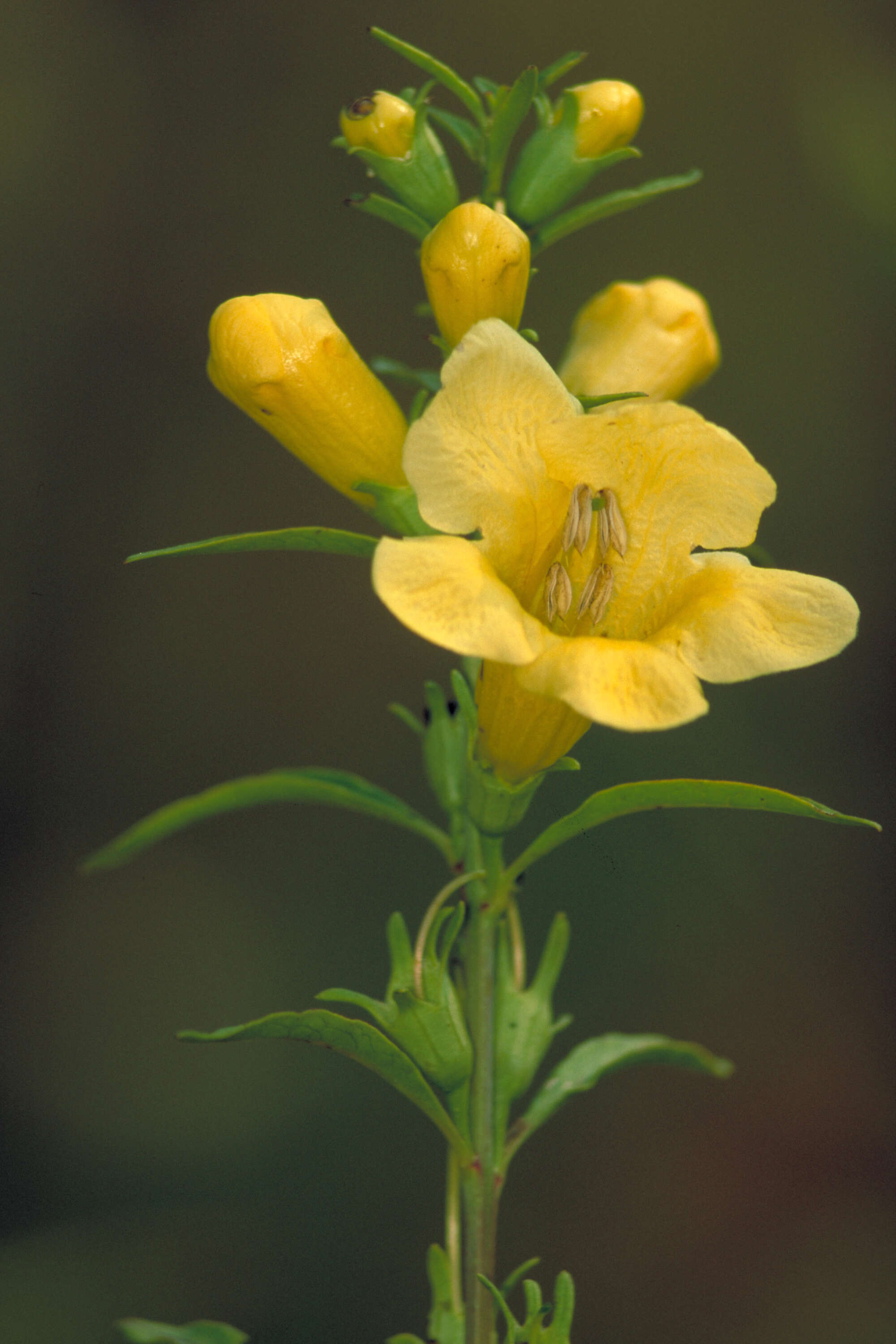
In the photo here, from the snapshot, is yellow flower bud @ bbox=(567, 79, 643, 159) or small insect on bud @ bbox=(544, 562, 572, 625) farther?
yellow flower bud @ bbox=(567, 79, 643, 159)

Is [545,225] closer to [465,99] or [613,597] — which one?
[465,99]

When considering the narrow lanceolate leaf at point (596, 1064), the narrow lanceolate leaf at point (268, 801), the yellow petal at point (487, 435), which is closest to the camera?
the narrow lanceolate leaf at point (268, 801)

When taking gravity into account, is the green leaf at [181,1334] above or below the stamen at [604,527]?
below

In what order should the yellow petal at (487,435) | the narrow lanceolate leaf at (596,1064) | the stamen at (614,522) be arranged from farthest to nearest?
the narrow lanceolate leaf at (596,1064) < the stamen at (614,522) < the yellow petal at (487,435)

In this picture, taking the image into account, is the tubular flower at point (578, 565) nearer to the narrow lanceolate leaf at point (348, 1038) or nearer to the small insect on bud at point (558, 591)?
the small insect on bud at point (558, 591)

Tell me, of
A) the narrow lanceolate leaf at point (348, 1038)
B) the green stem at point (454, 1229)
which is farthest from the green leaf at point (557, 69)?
the green stem at point (454, 1229)

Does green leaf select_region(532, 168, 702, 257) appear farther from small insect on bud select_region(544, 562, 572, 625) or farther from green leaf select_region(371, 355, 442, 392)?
small insect on bud select_region(544, 562, 572, 625)

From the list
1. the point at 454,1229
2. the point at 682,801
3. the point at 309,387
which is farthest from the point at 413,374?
the point at 454,1229

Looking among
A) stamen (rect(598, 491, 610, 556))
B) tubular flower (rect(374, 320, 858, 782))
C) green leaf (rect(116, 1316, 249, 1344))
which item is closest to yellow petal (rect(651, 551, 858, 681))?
tubular flower (rect(374, 320, 858, 782))
